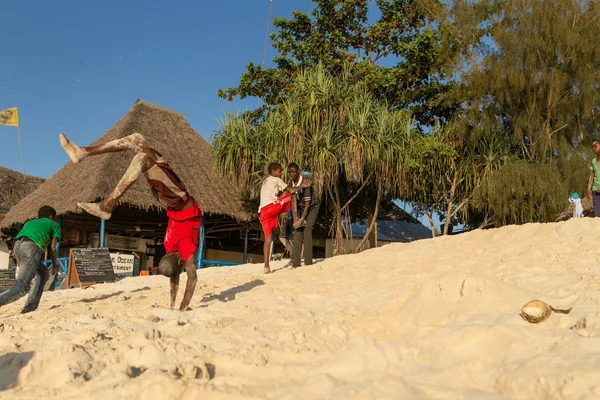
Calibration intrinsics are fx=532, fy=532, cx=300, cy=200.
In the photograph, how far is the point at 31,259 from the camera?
5.26 metres

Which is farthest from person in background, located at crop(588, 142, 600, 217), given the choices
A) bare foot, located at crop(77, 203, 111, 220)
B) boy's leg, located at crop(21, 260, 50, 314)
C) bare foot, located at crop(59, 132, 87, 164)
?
boy's leg, located at crop(21, 260, 50, 314)

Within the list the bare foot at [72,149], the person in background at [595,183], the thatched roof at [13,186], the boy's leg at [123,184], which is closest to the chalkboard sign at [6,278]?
the boy's leg at [123,184]

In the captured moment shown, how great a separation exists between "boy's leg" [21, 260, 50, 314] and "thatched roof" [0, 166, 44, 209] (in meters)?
14.1

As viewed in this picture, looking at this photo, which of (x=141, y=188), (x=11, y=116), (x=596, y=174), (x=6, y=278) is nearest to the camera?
(x=596, y=174)

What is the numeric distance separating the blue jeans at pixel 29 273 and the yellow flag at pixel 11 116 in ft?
44.5

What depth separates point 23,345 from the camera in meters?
3.16

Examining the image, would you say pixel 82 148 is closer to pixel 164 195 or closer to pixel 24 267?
pixel 164 195

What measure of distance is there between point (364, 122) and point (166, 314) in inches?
314

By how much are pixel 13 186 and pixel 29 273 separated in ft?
52.6

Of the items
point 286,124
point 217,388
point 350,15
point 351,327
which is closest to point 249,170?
point 286,124

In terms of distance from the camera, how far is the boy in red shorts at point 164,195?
12.9ft

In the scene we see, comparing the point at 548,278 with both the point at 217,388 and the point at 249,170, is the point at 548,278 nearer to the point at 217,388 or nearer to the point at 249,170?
the point at 217,388

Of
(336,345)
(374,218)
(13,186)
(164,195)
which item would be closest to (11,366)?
(336,345)

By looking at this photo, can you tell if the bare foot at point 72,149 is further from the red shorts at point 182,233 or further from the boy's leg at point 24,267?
the boy's leg at point 24,267
